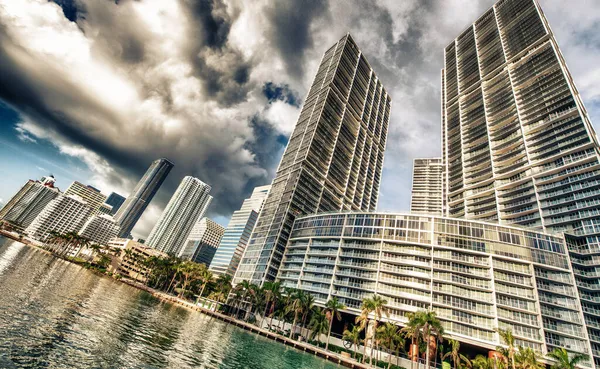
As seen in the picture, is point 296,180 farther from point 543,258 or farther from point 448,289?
point 543,258

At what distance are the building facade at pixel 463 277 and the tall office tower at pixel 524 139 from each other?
4.54 m

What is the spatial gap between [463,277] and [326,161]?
90.1 meters

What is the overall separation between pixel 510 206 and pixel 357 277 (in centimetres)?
6681

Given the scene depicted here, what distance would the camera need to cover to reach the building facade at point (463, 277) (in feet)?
223

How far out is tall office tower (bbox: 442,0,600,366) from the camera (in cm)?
8169

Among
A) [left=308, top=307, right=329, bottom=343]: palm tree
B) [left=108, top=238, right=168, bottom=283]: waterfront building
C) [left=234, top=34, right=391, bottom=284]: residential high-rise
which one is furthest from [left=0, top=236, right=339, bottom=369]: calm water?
[left=108, top=238, right=168, bottom=283]: waterfront building

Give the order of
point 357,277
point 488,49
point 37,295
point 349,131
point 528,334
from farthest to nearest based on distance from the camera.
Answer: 1. point 349,131
2. point 488,49
3. point 357,277
4. point 528,334
5. point 37,295

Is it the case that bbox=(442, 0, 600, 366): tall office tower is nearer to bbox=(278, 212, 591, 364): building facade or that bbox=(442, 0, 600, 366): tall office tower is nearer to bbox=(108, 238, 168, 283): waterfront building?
bbox=(278, 212, 591, 364): building facade

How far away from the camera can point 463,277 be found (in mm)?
76688

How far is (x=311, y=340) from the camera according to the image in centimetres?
7500

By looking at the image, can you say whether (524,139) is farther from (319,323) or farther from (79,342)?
(79,342)

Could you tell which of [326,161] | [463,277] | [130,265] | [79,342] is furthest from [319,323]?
[130,265]

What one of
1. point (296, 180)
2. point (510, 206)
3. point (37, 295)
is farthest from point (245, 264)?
point (510, 206)

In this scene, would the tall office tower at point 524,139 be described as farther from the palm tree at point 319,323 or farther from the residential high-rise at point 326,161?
the palm tree at point 319,323
